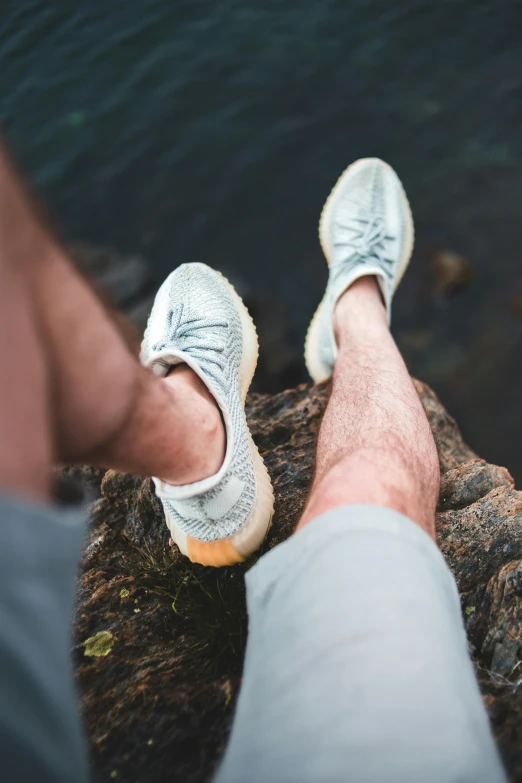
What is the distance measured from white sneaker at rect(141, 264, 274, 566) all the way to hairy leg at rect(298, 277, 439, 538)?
258mm

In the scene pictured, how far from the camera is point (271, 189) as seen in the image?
514 cm

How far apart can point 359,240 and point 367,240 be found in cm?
5

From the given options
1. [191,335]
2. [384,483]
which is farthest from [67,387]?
[191,335]

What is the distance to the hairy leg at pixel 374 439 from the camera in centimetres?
139

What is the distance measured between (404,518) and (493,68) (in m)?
5.59

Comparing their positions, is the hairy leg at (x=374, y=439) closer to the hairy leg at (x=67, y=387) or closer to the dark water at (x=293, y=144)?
the hairy leg at (x=67, y=387)

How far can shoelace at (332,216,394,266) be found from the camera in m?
3.28

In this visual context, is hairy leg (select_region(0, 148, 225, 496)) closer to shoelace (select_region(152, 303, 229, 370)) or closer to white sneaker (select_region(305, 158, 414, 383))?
shoelace (select_region(152, 303, 229, 370))

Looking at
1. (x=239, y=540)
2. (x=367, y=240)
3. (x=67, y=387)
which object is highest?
(x=67, y=387)

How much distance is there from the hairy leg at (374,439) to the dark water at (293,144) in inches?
62.3

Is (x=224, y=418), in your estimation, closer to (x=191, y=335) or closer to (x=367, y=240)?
(x=191, y=335)

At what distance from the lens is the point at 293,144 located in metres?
5.34

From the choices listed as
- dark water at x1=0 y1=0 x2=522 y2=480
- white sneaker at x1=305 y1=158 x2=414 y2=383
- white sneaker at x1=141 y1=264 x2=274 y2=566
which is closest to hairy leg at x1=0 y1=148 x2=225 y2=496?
white sneaker at x1=141 y1=264 x2=274 y2=566

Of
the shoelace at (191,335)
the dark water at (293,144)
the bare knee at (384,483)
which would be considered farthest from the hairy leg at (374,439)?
the dark water at (293,144)
